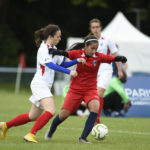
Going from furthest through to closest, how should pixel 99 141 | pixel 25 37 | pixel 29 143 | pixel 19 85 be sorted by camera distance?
pixel 25 37
pixel 19 85
pixel 99 141
pixel 29 143

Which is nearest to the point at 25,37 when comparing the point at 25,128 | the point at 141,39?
the point at 141,39

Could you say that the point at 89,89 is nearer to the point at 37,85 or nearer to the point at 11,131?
the point at 37,85

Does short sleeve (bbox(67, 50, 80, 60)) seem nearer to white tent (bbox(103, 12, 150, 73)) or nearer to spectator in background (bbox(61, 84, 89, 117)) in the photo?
spectator in background (bbox(61, 84, 89, 117))

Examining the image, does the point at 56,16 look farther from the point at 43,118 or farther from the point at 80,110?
the point at 43,118

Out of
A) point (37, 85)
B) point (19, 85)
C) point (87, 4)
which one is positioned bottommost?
point (19, 85)

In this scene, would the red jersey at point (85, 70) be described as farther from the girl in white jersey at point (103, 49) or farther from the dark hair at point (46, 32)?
the girl in white jersey at point (103, 49)

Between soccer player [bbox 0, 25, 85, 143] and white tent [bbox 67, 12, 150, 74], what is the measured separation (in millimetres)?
14725

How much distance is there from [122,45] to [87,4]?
1122cm

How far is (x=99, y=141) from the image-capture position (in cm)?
903

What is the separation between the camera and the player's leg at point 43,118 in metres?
8.40

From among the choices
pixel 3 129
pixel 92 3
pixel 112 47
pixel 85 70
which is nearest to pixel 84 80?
pixel 85 70

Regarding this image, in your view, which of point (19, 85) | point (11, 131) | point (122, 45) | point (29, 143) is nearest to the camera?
point (29, 143)

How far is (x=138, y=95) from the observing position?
49.2 ft

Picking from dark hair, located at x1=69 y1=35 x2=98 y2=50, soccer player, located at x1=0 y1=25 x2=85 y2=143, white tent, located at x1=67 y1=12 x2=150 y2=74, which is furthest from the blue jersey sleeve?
white tent, located at x1=67 y1=12 x2=150 y2=74
